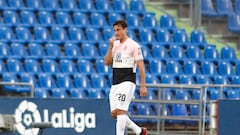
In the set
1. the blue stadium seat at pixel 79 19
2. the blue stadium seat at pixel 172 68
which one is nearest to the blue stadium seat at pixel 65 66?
the blue stadium seat at pixel 79 19

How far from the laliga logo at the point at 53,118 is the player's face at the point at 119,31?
2852 mm

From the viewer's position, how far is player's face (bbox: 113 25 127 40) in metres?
13.8

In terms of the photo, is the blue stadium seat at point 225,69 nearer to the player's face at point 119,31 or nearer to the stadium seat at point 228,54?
the stadium seat at point 228,54

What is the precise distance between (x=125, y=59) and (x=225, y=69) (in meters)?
8.87

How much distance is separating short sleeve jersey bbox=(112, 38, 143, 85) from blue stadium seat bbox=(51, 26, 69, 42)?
26.1ft

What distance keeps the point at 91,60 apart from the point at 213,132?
527cm

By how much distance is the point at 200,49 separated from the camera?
23.1 meters

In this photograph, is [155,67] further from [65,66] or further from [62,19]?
[62,19]

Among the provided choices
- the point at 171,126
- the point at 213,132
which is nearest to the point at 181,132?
the point at 171,126

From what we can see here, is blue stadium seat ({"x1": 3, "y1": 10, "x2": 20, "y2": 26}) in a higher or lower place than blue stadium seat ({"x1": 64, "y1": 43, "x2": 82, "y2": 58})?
higher

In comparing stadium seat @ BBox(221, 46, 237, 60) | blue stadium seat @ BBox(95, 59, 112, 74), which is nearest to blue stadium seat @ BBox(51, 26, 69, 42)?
blue stadium seat @ BBox(95, 59, 112, 74)

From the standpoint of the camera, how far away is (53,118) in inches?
650

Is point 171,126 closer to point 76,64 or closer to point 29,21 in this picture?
point 76,64

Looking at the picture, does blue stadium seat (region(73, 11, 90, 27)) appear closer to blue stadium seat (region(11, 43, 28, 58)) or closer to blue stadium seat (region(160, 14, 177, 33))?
blue stadium seat (region(160, 14, 177, 33))
